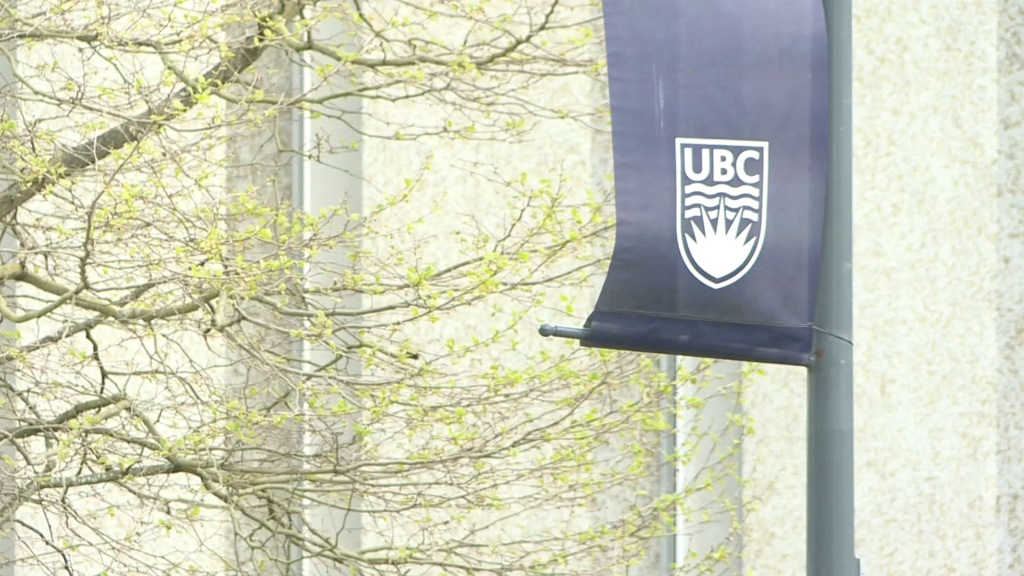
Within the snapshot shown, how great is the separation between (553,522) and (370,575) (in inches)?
81.8

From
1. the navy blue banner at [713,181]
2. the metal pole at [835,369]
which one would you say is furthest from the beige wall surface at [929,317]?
the navy blue banner at [713,181]

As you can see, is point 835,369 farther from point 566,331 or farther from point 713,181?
point 566,331

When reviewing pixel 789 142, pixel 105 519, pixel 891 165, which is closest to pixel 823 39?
pixel 789 142

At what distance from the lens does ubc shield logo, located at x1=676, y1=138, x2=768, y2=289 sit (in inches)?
158

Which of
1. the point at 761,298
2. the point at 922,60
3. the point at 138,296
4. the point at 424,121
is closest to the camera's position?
the point at 761,298

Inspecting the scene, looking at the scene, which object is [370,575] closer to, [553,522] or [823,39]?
[553,522]

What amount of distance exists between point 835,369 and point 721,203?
2.05ft

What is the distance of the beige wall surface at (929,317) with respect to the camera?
746 cm

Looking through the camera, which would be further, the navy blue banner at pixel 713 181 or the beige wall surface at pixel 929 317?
the beige wall surface at pixel 929 317

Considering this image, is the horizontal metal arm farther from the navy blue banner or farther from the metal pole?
the metal pole

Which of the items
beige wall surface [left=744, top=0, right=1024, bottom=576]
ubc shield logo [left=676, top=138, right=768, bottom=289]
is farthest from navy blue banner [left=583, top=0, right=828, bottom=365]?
beige wall surface [left=744, top=0, right=1024, bottom=576]

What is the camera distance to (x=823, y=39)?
4.14 metres

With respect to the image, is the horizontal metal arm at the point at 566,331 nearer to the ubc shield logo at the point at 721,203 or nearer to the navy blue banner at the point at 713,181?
the navy blue banner at the point at 713,181

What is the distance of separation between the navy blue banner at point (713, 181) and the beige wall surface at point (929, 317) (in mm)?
3660
